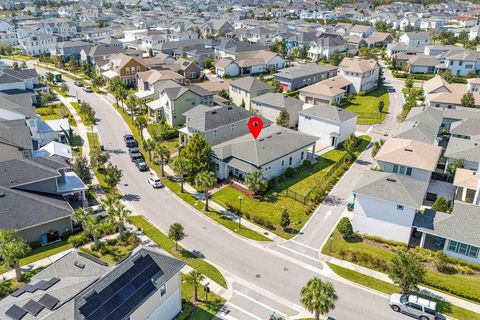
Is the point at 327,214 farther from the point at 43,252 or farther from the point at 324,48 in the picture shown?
the point at 324,48

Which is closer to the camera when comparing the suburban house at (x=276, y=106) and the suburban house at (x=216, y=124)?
the suburban house at (x=216, y=124)

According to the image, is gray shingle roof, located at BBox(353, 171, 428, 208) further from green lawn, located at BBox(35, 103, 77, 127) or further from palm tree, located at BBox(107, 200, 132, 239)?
green lawn, located at BBox(35, 103, 77, 127)

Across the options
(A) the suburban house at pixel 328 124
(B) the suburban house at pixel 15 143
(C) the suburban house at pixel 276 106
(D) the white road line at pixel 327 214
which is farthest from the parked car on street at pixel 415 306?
(B) the suburban house at pixel 15 143

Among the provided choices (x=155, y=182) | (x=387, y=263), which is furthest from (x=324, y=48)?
(x=387, y=263)

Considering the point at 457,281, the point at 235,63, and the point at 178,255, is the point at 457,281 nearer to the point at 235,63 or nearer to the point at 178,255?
the point at 178,255

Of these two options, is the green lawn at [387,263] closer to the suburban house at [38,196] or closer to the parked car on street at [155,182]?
the parked car on street at [155,182]

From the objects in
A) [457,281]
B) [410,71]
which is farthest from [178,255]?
[410,71]

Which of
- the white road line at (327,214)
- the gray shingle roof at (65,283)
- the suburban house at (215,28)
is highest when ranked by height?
the suburban house at (215,28)
